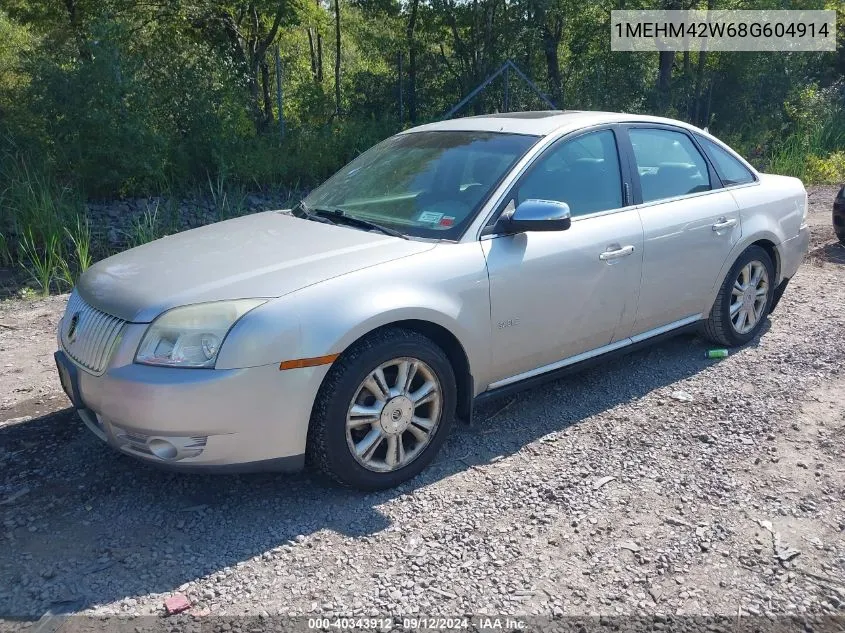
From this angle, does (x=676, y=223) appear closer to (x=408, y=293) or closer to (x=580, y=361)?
(x=580, y=361)

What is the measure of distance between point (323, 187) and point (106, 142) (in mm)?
5778

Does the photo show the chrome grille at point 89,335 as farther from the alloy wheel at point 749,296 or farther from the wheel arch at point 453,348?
the alloy wheel at point 749,296

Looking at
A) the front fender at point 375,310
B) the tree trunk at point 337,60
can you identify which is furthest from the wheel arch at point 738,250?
the tree trunk at point 337,60

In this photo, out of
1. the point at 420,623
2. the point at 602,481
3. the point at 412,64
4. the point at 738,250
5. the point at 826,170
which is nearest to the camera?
the point at 420,623

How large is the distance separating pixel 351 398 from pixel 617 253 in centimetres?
187

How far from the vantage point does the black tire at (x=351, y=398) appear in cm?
333

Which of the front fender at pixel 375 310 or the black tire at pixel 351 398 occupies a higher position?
the front fender at pixel 375 310

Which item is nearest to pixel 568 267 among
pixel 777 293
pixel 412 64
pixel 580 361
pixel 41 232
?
pixel 580 361

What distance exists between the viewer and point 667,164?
16.2 feet

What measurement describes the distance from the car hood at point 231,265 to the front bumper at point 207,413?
260 millimetres

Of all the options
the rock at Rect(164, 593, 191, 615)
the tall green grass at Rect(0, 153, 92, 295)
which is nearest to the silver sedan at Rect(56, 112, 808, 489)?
the rock at Rect(164, 593, 191, 615)

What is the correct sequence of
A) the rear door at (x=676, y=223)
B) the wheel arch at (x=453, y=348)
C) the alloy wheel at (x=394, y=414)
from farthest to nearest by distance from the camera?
1. the rear door at (x=676, y=223)
2. the wheel arch at (x=453, y=348)
3. the alloy wheel at (x=394, y=414)

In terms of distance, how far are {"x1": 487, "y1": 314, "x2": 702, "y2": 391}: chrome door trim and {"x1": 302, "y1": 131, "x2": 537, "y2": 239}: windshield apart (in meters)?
0.85

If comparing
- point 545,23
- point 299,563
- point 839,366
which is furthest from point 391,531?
point 545,23
